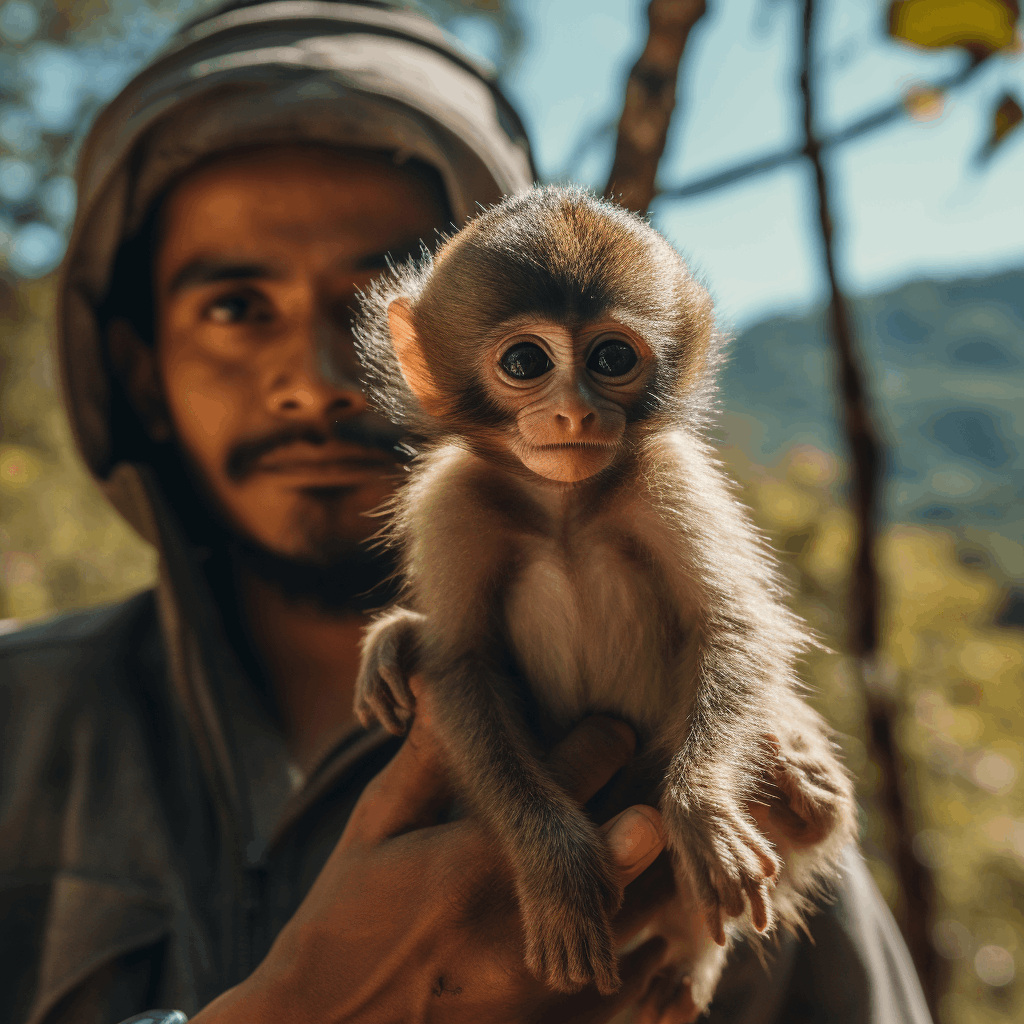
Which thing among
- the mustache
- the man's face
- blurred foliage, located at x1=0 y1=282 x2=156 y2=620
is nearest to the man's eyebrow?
the man's face

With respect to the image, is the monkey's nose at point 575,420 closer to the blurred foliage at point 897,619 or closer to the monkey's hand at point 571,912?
the monkey's hand at point 571,912

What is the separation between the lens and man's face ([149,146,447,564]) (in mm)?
2201

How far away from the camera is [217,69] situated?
2.21 meters

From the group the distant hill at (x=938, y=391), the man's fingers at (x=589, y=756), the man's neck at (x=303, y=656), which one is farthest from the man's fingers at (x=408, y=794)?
the distant hill at (x=938, y=391)

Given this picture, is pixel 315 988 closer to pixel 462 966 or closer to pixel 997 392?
pixel 462 966

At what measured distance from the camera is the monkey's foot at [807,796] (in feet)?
5.26

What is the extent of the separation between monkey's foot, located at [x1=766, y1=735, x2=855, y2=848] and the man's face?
3.95 feet

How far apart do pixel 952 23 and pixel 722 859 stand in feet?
5.04

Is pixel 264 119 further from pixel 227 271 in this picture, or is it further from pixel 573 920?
pixel 573 920

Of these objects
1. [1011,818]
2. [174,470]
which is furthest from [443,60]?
[1011,818]

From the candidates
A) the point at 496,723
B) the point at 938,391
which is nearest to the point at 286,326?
the point at 496,723

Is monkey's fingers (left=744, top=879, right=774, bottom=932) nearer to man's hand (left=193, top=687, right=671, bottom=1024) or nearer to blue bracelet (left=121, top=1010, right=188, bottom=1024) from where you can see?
man's hand (left=193, top=687, right=671, bottom=1024)

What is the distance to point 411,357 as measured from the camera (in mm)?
1714

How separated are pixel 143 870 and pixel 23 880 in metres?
0.32
